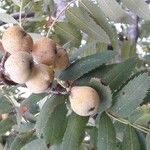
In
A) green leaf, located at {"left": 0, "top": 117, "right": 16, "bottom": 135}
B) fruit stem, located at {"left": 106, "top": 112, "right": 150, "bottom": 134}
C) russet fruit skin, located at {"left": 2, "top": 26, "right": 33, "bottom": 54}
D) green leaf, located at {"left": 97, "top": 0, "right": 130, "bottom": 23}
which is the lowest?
green leaf, located at {"left": 0, "top": 117, "right": 16, "bottom": 135}

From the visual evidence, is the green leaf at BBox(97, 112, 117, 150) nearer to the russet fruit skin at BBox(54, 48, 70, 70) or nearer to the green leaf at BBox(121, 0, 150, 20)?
the russet fruit skin at BBox(54, 48, 70, 70)

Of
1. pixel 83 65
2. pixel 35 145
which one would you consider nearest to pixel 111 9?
pixel 83 65

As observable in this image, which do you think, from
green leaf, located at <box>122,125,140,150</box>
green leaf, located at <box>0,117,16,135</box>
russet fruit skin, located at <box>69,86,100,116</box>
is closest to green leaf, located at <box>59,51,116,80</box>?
russet fruit skin, located at <box>69,86,100,116</box>

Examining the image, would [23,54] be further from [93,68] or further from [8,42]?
[93,68]

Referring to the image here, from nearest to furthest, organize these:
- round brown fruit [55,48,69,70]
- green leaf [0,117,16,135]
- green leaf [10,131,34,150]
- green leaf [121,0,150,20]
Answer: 1. round brown fruit [55,48,69,70]
2. green leaf [121,0,150,20]
3. green leaf [10,131,34,150]
4. green leaf [0,117,16,135]

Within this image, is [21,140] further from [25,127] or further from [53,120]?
[53,120]
